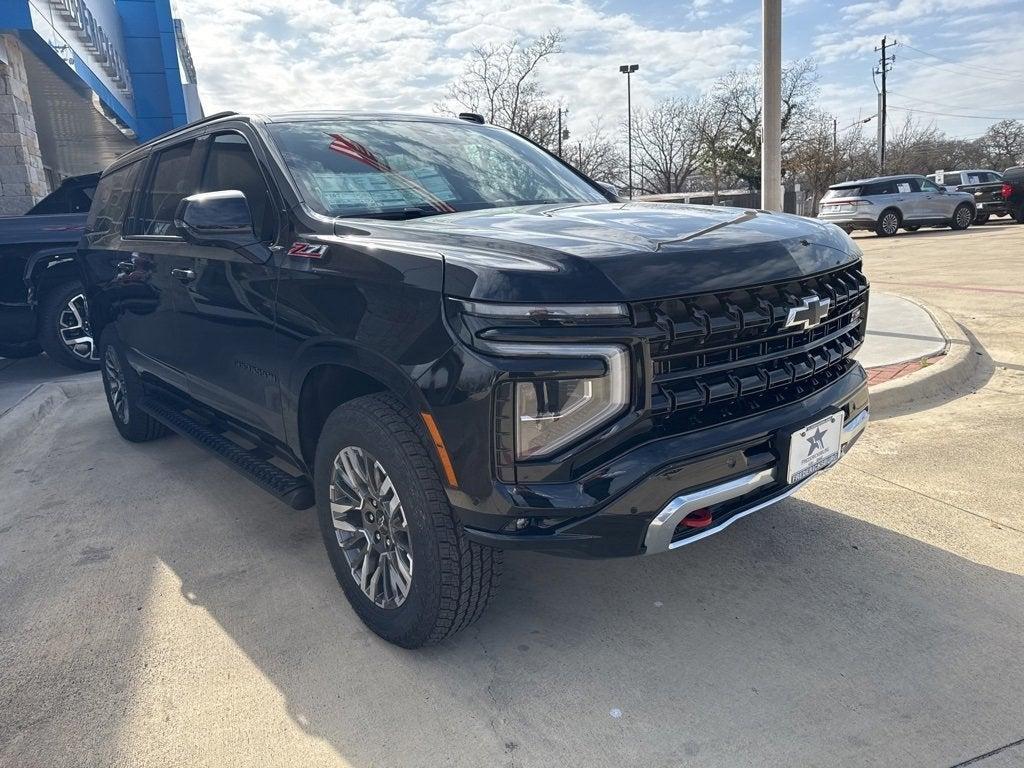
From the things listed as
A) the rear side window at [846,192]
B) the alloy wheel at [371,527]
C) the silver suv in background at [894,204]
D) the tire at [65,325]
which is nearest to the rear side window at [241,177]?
the alloy wheel at [371,527]

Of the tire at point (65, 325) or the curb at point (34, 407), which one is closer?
the curb at point (34, 407)

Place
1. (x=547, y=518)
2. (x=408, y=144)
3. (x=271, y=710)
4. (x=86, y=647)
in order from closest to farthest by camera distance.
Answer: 1. (x=547, y=518)
2. (x=271, y=710)
3. (x=86, y=647)
4. (x=408, y=144)

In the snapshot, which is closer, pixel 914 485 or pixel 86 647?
pixel 86 647

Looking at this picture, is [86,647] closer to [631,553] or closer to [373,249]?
[373,249]

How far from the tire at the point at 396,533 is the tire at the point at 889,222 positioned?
22.8 m

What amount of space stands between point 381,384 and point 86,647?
4.88ft

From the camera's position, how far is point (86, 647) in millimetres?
2859

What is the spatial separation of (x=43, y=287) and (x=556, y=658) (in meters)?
6.80

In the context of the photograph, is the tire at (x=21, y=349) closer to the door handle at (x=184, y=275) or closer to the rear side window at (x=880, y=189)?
the door handle at (x=184, y=275)

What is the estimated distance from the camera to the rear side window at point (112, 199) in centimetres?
473

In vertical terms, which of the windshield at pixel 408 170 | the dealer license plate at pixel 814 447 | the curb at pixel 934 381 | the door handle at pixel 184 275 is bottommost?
the curb at pixel 934 381

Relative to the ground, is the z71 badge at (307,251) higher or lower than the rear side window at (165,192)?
lower

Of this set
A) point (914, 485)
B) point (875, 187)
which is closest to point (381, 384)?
point (914, 485)

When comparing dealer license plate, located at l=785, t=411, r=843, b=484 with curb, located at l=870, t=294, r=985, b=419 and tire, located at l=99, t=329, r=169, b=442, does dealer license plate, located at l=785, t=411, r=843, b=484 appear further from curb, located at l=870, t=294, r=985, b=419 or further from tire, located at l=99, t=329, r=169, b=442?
tire, located at l=99, t=329, r=169, b=442
